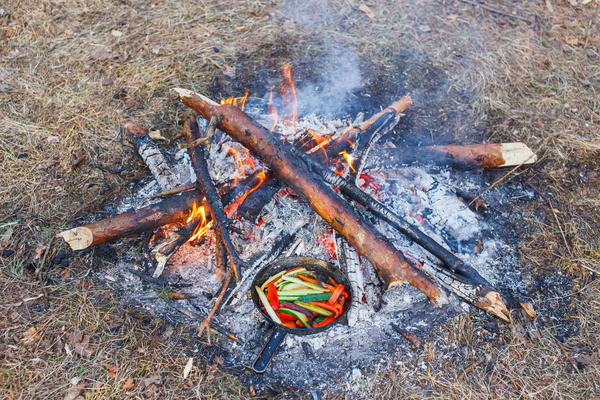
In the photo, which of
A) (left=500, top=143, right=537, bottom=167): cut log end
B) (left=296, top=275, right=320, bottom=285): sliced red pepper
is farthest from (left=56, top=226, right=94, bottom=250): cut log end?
(left=500, top=143, right=537, bottom=167): cut log end

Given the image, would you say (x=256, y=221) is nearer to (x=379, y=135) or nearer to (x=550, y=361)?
(x=379, y=135)

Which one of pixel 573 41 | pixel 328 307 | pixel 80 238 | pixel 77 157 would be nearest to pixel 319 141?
pixel 328 307

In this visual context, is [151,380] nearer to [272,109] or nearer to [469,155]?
[272,109]

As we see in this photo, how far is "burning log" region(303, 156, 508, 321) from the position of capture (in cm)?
361

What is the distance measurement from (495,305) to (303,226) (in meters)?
1.94

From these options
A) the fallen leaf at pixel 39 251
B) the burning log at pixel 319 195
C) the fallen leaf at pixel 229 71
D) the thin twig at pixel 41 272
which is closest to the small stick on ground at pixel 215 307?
the burning log at pixel 319 195

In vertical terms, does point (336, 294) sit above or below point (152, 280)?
below

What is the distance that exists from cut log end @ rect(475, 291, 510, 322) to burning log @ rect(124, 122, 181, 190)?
130 inches

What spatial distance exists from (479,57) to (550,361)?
4.45 metres

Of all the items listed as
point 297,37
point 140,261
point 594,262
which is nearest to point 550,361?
point 594,262

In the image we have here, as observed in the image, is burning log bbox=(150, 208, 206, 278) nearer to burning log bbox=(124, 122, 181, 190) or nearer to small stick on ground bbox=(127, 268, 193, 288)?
small stick on ground bbox=(127, 268, 193, 288)

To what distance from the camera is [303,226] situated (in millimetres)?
4141

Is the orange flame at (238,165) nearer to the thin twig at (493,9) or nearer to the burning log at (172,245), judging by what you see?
the burning log at (172,245)

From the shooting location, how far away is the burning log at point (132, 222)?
3615mm
